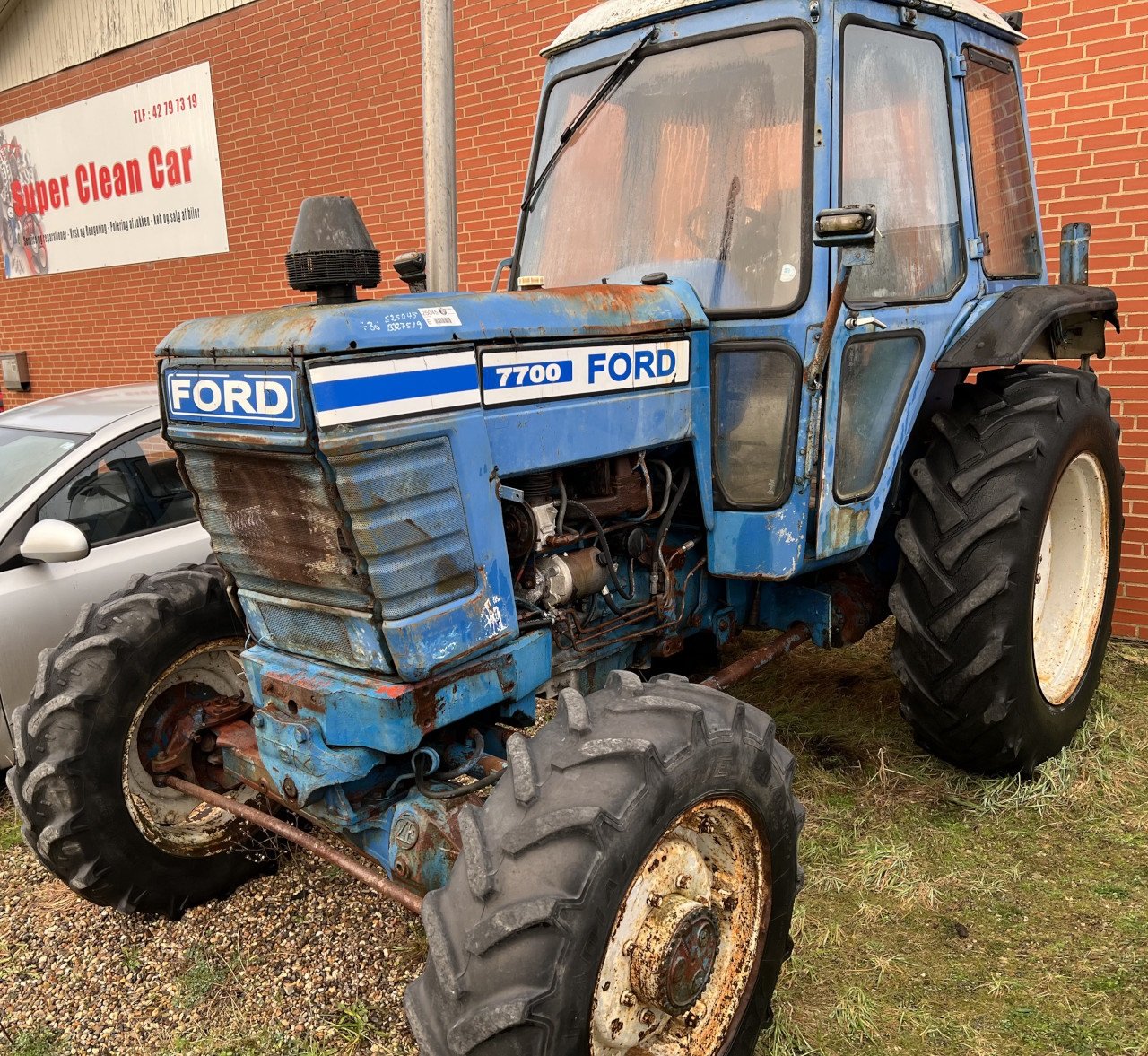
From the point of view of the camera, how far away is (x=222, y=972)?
281 centimetres

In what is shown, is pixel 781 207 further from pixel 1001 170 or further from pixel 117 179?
pixel 117 179

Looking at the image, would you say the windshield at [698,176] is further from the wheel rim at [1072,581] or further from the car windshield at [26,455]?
the car windshield at [26,455]

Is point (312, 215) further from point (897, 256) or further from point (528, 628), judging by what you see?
point (897, 256)

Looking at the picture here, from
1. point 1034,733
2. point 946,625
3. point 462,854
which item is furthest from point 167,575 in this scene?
point 1034,733

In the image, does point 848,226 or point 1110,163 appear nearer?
point 848,226

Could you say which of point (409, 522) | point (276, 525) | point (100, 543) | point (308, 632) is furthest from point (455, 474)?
point (100, 543)

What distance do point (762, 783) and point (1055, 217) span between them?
3562 millimetres

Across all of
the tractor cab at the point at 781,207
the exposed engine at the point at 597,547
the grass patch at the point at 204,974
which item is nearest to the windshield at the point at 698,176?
the tractor cab at the point at 781,207

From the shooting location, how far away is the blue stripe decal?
2033 mm

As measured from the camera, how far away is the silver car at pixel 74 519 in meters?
3.68

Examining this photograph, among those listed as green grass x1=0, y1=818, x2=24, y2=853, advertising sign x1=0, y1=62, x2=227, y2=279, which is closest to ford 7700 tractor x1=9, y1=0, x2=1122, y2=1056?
green grass x1=0, y1=818, x2=24, y2=853

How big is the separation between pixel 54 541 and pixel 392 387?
204cm

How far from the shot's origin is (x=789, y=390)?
2.82 meters

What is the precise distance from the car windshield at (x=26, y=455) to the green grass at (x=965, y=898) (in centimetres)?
315
